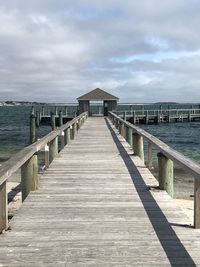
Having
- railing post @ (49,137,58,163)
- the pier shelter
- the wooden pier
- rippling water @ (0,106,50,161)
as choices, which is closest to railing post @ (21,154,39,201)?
railing post @ (49,137,58,163)

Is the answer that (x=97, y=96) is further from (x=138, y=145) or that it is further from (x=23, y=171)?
(x=23, y=171)

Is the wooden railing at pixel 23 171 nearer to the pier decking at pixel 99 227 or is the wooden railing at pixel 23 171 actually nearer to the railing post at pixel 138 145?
the pier decking at pixel 99 227

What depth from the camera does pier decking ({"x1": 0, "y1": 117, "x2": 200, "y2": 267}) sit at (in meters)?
4.24

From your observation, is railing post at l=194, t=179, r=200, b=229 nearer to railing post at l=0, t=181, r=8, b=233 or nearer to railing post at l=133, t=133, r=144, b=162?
railing post at l=0, t=181, r=8, b=233

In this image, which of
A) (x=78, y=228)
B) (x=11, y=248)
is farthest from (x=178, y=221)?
(x=11, y=248)

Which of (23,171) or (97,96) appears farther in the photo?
(97,96)

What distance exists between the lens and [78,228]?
17.1 feet

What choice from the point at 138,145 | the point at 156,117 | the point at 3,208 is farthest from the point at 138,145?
the point at 156,117

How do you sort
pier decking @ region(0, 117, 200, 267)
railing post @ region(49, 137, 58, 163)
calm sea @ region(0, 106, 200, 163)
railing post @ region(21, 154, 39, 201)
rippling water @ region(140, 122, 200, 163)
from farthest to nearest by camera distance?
rippling water @ region(140, 122, 200, 163) < calm sea @ region(0, 106, 200, 163) < railing post @ region(49, 137, 58, 163) < railing post @ region(21, 154, 39, 201) < pier decking @ region(0, 117, 200, 267)

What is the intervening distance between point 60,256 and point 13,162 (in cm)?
156

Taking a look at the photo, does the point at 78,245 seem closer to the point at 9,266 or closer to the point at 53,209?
the point at 9,266

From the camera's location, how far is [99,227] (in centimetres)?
526

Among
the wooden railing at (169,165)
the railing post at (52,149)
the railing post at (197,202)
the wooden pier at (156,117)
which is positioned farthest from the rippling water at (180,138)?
the railing post at (197,202)

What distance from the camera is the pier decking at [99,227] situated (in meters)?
4.24
